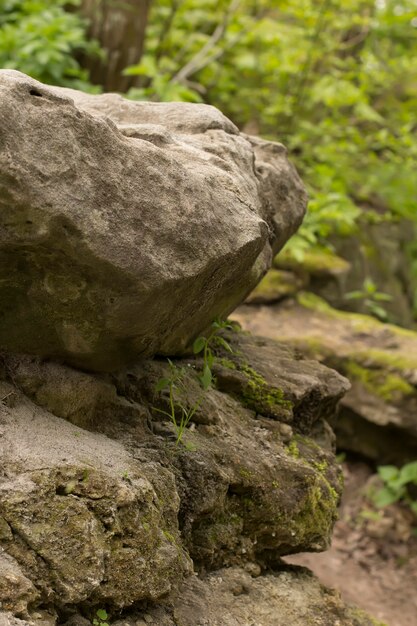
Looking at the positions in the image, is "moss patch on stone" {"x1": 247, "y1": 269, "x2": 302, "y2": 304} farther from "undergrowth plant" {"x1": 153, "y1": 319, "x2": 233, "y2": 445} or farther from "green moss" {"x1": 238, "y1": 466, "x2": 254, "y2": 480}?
"green moss" {"x1": 238, "y1": 466, "x2": 254, "y2": 480}

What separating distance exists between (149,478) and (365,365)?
5083 mm

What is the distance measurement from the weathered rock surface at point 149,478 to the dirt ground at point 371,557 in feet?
8.24

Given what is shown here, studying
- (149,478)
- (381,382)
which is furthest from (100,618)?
(381,382)

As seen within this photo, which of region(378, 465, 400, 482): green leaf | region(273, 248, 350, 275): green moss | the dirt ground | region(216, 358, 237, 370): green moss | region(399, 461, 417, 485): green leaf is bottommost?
the dirt ground

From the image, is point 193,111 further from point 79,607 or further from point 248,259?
point 79,607

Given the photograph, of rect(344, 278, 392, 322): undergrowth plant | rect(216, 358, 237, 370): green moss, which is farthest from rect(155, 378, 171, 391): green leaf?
rect(344, 278, 392, 322): undergrowth plant

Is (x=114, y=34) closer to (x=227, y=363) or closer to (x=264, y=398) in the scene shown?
(x=227, y=363)

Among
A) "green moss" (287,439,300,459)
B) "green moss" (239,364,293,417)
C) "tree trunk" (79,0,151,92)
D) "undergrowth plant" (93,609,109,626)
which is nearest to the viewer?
"undergrowth plant" (93,609,109,626)

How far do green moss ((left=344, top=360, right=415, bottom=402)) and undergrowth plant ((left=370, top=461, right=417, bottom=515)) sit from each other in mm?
744

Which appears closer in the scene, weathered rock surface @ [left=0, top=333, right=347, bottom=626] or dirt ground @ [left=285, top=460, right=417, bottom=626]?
weathered rock surface @ [left=0, top=333, right=347, bottom=626]

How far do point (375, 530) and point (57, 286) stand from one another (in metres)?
5.76

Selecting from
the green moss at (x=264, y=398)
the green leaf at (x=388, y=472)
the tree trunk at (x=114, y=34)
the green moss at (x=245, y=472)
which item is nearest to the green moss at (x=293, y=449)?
the green moss at (x=264, y=398)

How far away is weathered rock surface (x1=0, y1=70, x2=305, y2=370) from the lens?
2043mm

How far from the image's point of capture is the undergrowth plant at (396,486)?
700 centimetres
